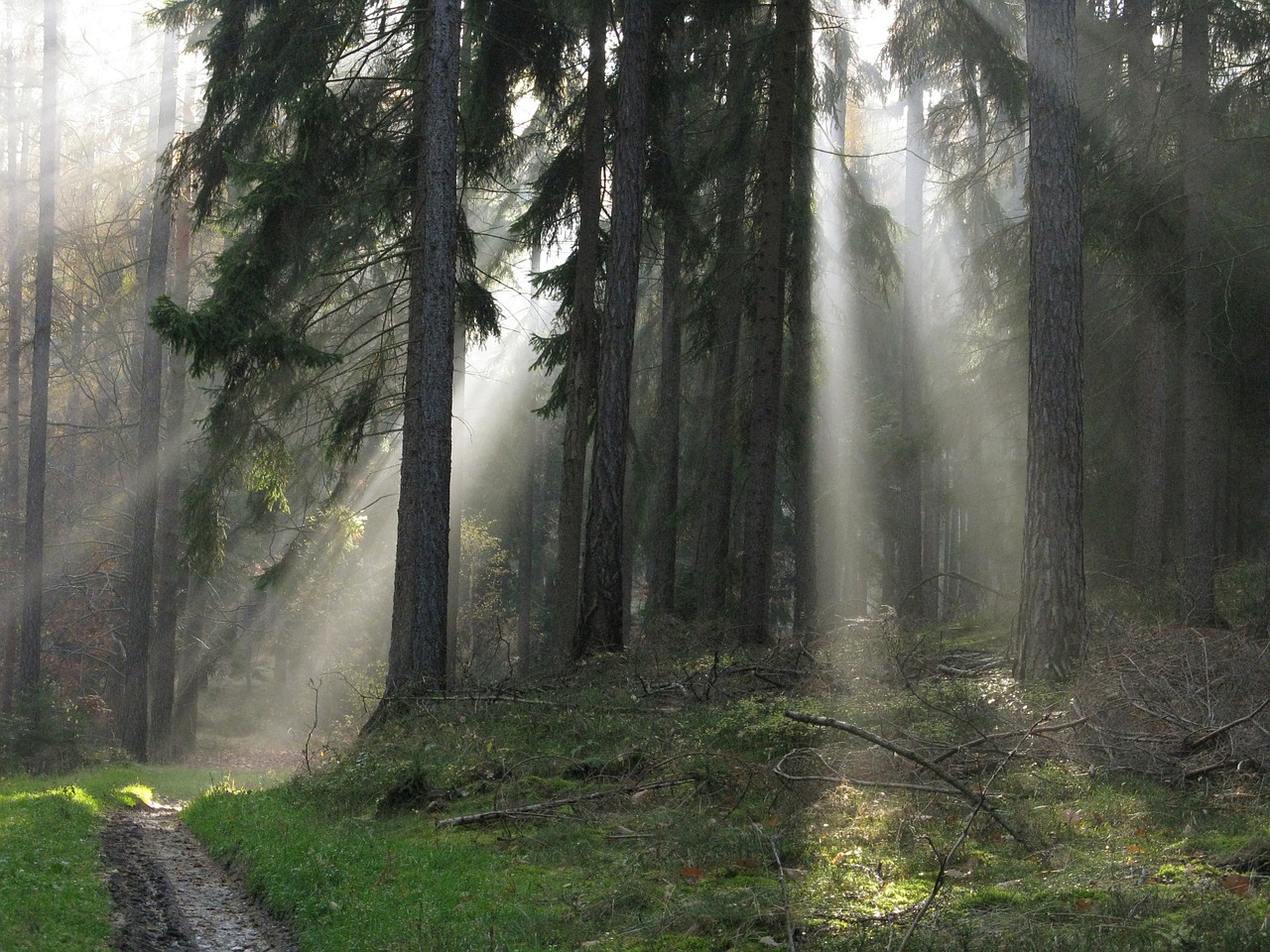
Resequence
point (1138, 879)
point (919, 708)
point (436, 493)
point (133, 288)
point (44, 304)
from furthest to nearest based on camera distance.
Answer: point (133, 288) < point (44, 304) < point (436, 493) < point (919, 708) < point (1138, 879)

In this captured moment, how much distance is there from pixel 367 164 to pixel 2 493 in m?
24.6

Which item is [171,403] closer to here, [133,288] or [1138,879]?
[133,288]

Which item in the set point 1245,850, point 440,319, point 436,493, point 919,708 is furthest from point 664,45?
point 1245,850

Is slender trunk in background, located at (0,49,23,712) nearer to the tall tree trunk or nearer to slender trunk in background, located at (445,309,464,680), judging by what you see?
slender trunk in background, located at (445,309,464,680)

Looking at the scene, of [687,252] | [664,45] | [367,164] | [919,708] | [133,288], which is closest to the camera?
[919,708]

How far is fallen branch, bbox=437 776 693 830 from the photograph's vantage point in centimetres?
788

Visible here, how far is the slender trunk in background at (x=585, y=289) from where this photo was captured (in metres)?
15.3

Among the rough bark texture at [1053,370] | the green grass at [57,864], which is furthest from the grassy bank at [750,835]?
the green grass at [57,864]

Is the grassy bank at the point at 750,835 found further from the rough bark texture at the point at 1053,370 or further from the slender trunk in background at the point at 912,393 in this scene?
the slender trunk in background at the point at 912,393

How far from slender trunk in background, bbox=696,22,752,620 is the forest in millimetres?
102

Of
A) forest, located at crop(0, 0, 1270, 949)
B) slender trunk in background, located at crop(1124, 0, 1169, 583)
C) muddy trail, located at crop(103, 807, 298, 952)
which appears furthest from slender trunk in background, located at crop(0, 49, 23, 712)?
slender trunk in background, located at crop(1124, 0, 1169, 583)

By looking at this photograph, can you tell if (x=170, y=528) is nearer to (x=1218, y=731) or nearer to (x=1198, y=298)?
(x=1198, y=298)

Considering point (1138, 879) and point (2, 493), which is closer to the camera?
point (1138, 879)

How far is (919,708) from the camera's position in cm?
882
